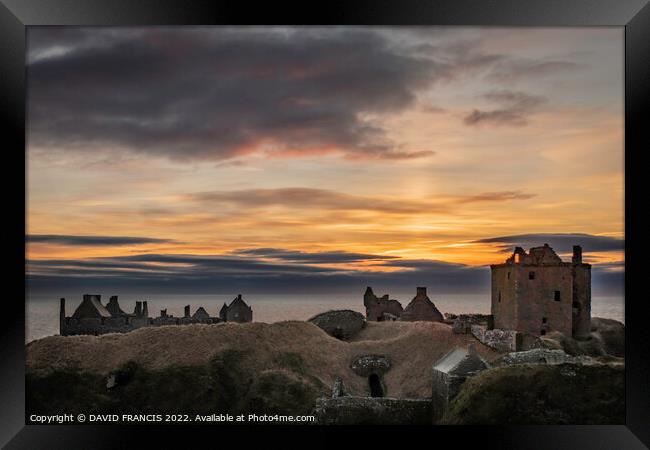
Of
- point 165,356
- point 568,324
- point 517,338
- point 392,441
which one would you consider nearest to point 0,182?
point 392,441

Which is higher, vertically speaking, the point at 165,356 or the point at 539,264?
the point at 539,264

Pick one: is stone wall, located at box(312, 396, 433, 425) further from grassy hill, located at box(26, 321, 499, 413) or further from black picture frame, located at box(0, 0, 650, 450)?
black picture frame, located at box(0, 0, 650, 450)

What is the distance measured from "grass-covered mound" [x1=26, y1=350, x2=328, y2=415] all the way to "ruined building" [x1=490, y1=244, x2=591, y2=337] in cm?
1556

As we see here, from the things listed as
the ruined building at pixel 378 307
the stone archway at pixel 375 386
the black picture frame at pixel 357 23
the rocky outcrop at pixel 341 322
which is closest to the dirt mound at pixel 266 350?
the stone archway at pixel 375 386

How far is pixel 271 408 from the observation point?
28406 millimetres

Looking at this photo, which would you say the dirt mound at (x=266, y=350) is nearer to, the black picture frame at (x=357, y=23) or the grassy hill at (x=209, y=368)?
the grassy hill at (x=209, y=368)

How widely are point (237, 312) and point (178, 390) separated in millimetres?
19843

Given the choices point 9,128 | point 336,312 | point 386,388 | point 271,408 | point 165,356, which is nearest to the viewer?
point 9,128

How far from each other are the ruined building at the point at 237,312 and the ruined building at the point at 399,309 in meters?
11.3

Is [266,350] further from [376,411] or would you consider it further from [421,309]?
[421,309]

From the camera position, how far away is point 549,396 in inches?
771

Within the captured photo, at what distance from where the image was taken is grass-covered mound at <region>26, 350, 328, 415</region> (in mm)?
27047

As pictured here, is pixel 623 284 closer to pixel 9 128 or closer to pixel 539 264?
pixel 9 128

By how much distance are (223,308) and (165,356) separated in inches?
748
